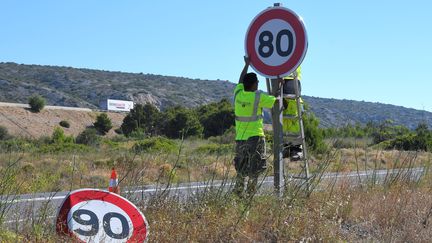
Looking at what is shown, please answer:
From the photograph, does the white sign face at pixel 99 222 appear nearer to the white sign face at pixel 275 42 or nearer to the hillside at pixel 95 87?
the white sign face at pixel 275 42

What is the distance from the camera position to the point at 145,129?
6773 millimetres

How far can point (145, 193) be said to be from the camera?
587 centimetres

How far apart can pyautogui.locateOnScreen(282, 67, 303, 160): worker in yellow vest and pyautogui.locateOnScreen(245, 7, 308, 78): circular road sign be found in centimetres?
51

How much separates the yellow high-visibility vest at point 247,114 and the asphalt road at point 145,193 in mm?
894

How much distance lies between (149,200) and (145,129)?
1360mm

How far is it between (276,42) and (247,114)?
110cm

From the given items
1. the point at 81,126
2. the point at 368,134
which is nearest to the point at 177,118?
the point at 368,134

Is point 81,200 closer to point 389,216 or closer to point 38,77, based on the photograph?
point 389,216

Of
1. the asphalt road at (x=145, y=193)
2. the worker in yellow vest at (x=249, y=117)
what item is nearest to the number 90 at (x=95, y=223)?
the asphalt road at (x=145, y=193)

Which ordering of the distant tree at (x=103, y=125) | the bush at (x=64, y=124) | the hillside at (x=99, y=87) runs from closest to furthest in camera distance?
the distant tree at (x=103, y=125), the bush at (x=64, y=124), the hillside at (x=99, y=87)

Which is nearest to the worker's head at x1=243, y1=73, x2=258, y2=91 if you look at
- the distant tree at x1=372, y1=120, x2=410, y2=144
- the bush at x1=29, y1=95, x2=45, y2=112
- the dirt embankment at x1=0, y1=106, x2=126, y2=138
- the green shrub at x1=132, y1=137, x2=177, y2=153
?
the green shrub at x1=132, y1=137, x2=177, y2=153

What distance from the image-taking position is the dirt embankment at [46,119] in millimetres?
65000

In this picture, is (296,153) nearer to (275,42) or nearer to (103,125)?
(275,42)

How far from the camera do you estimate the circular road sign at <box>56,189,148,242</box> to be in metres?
4.38
